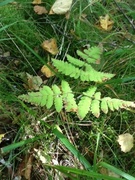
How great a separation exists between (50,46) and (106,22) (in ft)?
1.39

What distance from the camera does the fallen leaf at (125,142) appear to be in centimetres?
168

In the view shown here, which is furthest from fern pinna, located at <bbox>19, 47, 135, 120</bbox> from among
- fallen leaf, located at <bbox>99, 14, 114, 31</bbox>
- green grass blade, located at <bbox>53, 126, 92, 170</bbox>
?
fallen leaf, located at <bbox>99, 14, 114, 31</bbox>

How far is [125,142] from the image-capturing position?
5.52ft

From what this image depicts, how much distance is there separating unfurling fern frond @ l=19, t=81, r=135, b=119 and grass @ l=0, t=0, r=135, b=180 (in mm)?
82

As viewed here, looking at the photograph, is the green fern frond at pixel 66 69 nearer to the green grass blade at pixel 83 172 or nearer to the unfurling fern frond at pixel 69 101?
the unfurling fern frond at pixel 69 101

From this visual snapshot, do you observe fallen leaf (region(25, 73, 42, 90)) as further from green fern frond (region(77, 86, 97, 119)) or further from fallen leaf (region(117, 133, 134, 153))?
fallen leaf (region(117, 133, 134, 153))

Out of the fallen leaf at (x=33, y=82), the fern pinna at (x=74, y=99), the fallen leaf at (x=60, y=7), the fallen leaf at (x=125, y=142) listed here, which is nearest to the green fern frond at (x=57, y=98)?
the fern pinna at (x=74, y=99)

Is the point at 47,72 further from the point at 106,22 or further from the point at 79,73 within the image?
the point at 106,22

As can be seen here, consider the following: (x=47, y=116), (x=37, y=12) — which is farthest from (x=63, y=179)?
(x=37, y=12)

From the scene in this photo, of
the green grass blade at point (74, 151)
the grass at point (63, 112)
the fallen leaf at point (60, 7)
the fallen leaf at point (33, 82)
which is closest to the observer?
the green grass blade at point (74, 151)

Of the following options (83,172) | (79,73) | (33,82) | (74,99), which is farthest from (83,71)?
(83,172)

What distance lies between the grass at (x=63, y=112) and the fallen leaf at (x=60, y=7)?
0.17ft

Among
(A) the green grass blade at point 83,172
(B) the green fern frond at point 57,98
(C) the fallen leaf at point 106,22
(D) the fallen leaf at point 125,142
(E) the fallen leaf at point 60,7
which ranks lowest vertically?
(D) the fallen leaf at point 125,142

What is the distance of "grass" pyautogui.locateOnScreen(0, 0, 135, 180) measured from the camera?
1638mm
